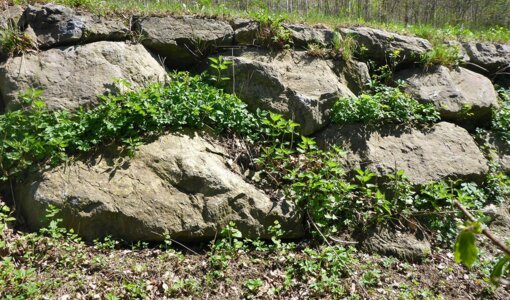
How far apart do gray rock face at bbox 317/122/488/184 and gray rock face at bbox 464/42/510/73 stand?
2497 millimetres

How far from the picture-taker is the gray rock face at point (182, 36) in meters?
6.67

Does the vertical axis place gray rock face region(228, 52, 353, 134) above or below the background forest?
below

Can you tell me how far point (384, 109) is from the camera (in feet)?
21.8

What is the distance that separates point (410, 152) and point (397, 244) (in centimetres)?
A: 167

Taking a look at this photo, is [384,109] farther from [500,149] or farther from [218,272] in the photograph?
[218,272]

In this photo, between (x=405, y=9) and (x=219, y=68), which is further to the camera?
(x=405, y=9)

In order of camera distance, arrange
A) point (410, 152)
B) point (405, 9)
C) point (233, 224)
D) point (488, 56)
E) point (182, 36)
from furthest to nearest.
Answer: point (405, 9) → point (488, 56) → point (182, 36) → point (410, 152) → point (233, 224)

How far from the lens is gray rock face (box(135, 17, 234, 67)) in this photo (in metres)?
6.67

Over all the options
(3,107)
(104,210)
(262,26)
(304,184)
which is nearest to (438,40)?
(262,26)

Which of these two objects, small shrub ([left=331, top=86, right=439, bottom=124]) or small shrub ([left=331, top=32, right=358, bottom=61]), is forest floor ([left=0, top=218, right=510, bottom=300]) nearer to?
small shrub ([left=331, top=86, right=439, bottom=124])

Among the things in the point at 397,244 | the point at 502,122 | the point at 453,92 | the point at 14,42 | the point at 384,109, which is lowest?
the point at 397,244

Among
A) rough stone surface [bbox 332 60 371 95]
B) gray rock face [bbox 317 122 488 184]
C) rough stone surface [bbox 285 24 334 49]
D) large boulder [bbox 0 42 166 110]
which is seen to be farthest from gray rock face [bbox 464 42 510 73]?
large boulder [bbox 0 42 166 110]

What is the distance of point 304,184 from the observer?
5.38m

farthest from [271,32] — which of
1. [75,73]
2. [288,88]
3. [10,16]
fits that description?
[10,16]
